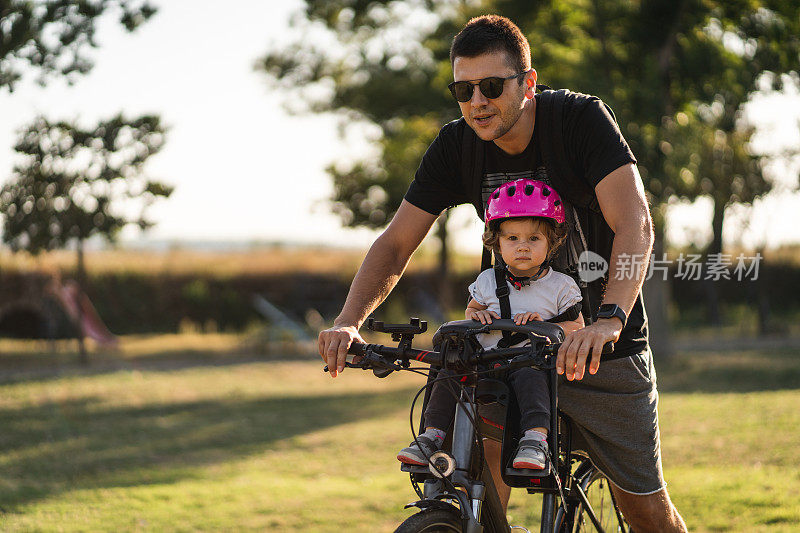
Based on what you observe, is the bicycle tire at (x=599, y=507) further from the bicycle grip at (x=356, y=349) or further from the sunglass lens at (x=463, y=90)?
the sunglass lens at (x=463, y=90)

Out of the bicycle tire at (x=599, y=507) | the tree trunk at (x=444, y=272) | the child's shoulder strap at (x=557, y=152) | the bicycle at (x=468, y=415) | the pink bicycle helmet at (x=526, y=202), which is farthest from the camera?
the tree trunk at (x=444, y=272)

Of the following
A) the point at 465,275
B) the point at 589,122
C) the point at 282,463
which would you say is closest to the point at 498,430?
the point at 589,122

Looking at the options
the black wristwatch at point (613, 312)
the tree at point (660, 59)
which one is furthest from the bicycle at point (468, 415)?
the tree at point (660, 59)

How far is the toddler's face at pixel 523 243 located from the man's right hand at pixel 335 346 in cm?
57

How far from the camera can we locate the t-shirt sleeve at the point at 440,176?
347 centimetres

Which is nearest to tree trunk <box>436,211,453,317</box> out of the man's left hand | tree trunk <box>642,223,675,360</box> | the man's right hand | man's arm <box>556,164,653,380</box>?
tree trunk <box>642,223,675,360</box>

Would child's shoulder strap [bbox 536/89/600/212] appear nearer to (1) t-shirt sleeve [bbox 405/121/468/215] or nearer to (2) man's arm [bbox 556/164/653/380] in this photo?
(2) man's arm [bbox 556/164/653/380]

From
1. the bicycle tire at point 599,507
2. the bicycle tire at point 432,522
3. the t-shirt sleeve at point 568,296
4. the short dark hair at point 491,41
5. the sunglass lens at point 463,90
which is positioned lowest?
the bicycle tire at point 599,507

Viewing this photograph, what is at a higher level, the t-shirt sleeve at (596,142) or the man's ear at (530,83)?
the man's ear at (530,83)

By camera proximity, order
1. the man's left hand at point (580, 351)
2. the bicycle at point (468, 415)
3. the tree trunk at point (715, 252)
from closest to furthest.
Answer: the man's left hand at point (580, 351), the bicycle at point (468, 415), the tree trunk at point (715, 252)

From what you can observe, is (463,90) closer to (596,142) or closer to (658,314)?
(596,142)

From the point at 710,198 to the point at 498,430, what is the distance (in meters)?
17.3

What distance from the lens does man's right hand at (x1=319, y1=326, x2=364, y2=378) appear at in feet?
9.77

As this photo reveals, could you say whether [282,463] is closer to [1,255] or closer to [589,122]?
[589,122]
